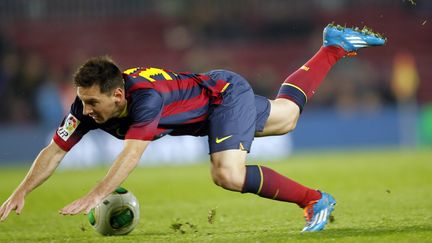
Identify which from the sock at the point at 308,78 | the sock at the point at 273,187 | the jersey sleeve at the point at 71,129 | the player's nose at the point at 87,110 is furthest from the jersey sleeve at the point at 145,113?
the sock at the point at 308,78

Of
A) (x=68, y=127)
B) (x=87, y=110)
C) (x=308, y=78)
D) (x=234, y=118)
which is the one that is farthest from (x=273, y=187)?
(x=68, y=127)

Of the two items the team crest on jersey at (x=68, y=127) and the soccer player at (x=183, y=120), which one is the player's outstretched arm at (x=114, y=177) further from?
the team crest on jersey at (x=68, y=127)

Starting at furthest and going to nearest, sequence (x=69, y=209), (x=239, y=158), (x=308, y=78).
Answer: (x=308, y=78), (x=239, y=158), (x=69, y=209)

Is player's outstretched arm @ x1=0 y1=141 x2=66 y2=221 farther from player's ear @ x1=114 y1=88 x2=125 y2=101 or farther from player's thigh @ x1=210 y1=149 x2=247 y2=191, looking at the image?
player's thigh @ x1=210 y1=149 x2=247 y2=191

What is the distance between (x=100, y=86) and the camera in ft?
20.5

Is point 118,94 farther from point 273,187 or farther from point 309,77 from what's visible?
point 309,77

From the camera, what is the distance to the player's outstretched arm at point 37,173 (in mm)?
6510

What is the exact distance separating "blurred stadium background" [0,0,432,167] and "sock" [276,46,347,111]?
12565mm

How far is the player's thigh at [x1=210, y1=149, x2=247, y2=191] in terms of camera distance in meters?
6.73

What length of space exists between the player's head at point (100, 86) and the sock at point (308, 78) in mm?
1814

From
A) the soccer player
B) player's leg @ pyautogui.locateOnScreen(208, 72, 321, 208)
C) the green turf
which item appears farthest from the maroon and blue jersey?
the green turf

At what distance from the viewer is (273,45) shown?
25.7m

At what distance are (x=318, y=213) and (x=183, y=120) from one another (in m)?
1.30

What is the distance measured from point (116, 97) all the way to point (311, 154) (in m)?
13.6
